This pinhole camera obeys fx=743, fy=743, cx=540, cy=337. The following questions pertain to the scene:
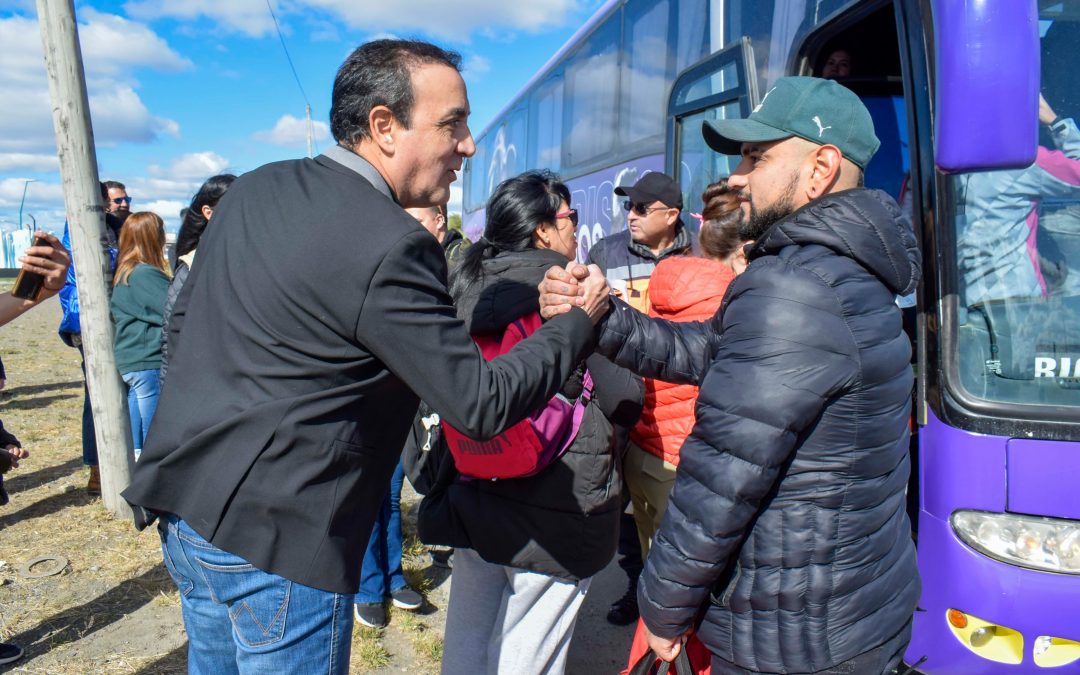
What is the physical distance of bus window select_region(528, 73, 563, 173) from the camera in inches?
326

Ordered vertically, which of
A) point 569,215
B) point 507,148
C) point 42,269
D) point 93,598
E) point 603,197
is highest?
point 507,148

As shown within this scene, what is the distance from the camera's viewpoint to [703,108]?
449 centimetres

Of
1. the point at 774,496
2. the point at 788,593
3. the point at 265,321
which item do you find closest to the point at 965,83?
the point at 774,496

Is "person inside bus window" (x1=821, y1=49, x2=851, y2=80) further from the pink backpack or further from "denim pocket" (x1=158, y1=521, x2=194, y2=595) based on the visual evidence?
"denim pocket" (x1=158, y1=521, x2=194, y2=595)

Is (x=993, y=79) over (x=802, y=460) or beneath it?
over

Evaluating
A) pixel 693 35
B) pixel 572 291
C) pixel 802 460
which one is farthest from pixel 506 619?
pixel 693 35

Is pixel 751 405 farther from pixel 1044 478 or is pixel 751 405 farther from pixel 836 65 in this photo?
pixel 836 65

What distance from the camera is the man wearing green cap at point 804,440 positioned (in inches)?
59.1

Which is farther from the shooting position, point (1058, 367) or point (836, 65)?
point (836, 65)

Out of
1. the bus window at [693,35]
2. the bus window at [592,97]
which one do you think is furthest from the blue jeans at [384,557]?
the bus window at [592,97]

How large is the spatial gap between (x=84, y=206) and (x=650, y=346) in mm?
4450

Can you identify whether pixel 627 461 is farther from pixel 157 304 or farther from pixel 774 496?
pixel 157 304

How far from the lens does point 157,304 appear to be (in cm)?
472

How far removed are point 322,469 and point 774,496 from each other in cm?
95
